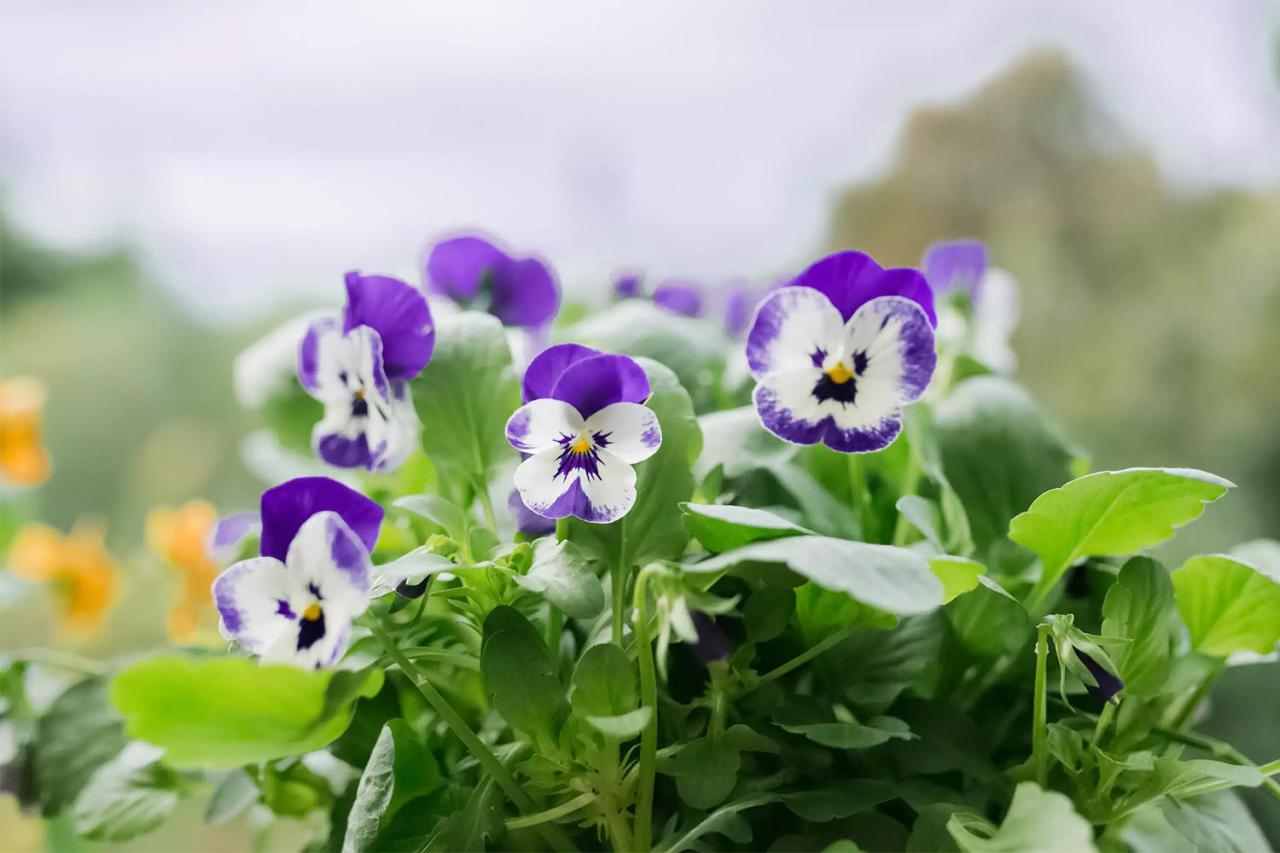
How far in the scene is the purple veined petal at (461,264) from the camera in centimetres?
53

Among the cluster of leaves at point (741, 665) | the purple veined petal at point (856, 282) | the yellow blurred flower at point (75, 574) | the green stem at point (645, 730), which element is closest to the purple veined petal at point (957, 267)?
the cluster of leaves at point (741, 665)

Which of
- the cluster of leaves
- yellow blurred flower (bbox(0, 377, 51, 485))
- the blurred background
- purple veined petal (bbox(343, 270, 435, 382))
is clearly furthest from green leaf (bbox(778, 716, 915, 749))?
the blurred background

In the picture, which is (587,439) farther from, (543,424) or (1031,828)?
(1031,828)

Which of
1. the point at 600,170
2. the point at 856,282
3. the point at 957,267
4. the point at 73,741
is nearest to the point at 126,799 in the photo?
the point at 73,741

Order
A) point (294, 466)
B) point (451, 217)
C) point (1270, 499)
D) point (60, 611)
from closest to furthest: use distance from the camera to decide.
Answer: point (294, 466), point (60, 611), point (1270, 499), point (451, 217)

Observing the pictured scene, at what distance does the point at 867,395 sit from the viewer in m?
0.41

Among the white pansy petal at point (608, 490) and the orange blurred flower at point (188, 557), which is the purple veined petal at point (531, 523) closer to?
the white pansy petal at point (608, 490)

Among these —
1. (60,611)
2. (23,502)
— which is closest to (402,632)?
(60,611)

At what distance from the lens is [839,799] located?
41 cm

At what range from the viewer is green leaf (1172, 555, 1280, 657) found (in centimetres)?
44

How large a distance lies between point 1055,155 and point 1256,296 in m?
0.27

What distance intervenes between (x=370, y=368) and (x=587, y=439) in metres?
0.10

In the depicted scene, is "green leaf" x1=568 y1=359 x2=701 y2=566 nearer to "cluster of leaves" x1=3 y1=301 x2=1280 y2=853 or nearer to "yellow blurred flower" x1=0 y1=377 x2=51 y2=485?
"cluster of leaves" x1=3 y1=301 x2=1280 y2=853

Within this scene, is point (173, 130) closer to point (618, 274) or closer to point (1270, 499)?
point (618, 274)
